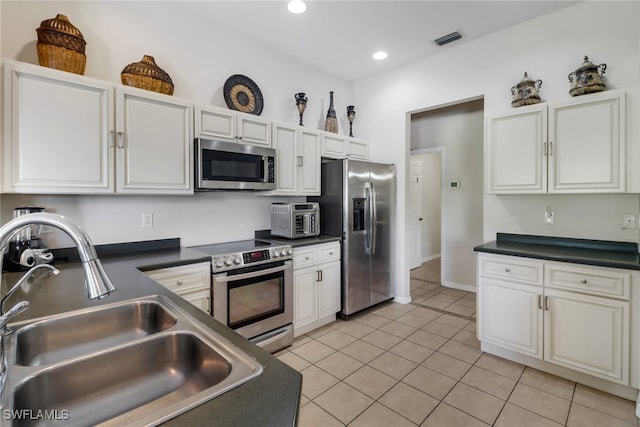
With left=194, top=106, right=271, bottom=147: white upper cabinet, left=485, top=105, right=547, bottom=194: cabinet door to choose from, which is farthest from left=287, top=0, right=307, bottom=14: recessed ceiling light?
left=485, top=105, right=547, bottom=194: cabinet door

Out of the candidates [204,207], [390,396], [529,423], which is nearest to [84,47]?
[204,207]

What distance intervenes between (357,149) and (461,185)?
5.80ft

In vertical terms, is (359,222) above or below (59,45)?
below

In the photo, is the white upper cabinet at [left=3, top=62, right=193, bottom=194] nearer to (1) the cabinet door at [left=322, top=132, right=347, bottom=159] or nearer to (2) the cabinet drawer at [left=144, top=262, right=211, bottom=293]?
(2) the cabinet drawer at [left=144, top=262, right=211, bottom=293]

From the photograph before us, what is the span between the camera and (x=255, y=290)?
8.63ft

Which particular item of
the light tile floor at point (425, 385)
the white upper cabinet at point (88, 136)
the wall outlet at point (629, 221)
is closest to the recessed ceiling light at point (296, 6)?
the white upper cabinet at point (88, 136)

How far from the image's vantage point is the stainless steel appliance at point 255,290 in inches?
95.1

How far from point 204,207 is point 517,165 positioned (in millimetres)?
2894

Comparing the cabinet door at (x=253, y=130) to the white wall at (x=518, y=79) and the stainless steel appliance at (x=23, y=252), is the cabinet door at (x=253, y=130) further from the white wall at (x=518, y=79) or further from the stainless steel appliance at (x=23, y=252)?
the white wall at (x=518, y=79)

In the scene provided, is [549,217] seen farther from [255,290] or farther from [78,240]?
[78,240]

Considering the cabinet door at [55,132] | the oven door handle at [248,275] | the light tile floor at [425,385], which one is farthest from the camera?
the oven door handle at [248,275]

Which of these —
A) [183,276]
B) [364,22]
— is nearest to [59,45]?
[183,276]

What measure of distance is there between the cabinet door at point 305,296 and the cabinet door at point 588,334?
6.46 feet

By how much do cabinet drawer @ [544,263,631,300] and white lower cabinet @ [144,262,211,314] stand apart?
2.60m
